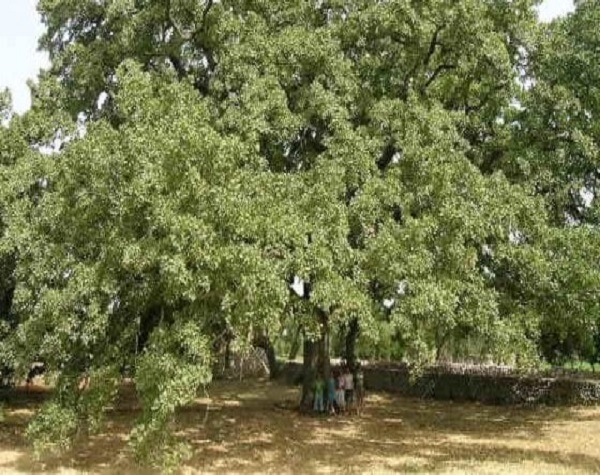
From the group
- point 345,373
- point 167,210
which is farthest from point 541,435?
point 167,210

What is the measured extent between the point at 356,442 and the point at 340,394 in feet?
17.7

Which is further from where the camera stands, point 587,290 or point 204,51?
point 204,51

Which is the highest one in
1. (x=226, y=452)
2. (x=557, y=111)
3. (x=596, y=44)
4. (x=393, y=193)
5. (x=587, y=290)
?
(x=596, y=44)

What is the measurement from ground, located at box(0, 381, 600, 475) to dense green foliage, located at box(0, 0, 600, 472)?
1.63 meters

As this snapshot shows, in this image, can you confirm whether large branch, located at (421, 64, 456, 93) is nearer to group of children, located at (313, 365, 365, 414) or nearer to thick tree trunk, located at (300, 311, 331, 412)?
thick tree trunk, located at (300, 311, 331, 412)

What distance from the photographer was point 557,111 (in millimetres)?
16422

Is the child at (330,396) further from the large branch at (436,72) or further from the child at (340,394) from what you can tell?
the large branch at (436,72)

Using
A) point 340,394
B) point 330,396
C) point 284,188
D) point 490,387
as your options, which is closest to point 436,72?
point 284,188

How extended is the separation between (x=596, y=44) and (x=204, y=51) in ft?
31.0

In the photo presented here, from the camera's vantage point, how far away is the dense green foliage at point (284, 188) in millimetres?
12188

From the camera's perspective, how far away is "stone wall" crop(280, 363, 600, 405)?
2436cm

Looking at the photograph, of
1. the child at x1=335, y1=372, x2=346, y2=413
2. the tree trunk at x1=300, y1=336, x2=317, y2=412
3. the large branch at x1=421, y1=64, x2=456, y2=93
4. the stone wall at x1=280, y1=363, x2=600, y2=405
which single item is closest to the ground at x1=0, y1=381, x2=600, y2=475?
→ the tree trunk at x1=300, y1=336, x2=317, y2=412

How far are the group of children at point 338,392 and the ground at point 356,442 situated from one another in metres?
0.76

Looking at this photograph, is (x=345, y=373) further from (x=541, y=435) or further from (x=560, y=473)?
(x=560, y=473)
